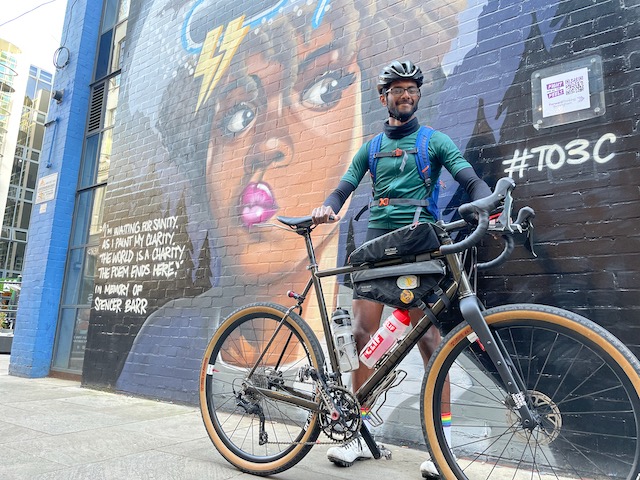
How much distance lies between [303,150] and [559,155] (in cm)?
196

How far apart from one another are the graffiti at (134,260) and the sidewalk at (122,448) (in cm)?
117

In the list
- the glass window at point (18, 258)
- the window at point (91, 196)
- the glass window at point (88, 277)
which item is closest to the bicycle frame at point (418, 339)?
the window at point (91, 196)

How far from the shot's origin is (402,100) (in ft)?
7.66

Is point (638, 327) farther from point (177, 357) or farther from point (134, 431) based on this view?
point (177, 357)

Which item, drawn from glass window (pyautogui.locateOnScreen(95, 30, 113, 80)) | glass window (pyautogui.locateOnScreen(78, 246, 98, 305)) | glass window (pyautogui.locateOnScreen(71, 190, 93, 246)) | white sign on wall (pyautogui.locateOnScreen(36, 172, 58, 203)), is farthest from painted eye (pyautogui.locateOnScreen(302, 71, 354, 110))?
white sign on wall (pyautogui.locateOnScreen(36, 172, 58, 203))

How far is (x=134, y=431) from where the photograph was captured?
3.07 m

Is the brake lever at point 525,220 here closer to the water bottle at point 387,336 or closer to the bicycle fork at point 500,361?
the bicycle fork at point 500,361

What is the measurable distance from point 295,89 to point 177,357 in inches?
105

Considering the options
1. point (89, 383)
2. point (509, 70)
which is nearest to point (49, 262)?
point (89, 383)

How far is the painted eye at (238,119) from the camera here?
4.28m

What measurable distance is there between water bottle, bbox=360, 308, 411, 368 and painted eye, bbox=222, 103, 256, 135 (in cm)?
283

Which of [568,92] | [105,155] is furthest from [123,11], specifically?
[568,92]

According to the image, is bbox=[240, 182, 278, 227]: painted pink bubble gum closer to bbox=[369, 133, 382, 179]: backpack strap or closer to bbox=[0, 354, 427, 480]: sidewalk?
bbox=[369, 133, 382, 179]: backpack strap

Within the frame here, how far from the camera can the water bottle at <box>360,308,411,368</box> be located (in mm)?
2021
